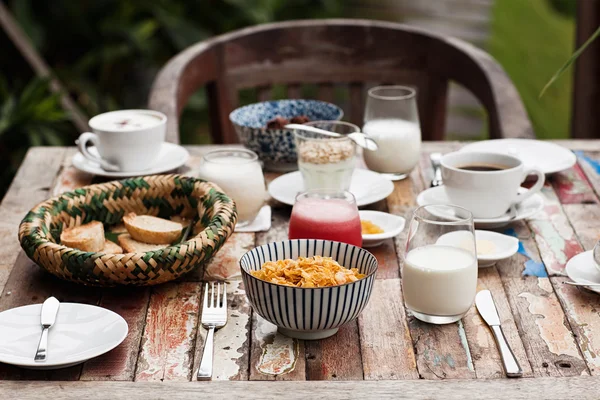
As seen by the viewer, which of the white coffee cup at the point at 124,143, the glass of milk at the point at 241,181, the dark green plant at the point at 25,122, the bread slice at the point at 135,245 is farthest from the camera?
the dark green plant at the point at 25,122

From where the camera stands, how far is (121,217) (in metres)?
1.43

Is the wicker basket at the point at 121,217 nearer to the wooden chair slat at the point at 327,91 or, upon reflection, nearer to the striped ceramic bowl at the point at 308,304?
the striped ceramic bowl at the point at 308,304

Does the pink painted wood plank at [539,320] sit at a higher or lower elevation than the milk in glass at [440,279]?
lower

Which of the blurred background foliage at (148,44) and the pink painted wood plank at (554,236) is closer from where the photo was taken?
the pink painted wood plank at (554,236)

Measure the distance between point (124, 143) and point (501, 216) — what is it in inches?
28.9

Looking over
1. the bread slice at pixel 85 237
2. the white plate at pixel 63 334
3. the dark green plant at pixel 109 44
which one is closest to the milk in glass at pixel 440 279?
the white plate at pixel 63 334

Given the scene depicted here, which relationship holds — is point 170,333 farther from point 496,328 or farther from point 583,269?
point 583,269

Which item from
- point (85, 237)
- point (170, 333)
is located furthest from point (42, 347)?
point (85, 237)

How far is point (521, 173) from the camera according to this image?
1396 mm

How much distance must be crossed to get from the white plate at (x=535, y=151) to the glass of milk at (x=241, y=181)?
495 millimetres

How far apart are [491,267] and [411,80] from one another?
4.11ft

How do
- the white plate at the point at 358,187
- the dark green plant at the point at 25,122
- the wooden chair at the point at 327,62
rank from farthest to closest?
1. the dark green plant at the point at 25,122
2. the wooden chair at the point at 327,62
3. the white plate at the point at 358,187

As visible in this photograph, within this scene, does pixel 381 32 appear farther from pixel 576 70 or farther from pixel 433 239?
pixel 433 239

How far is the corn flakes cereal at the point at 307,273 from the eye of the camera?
1028 mm
